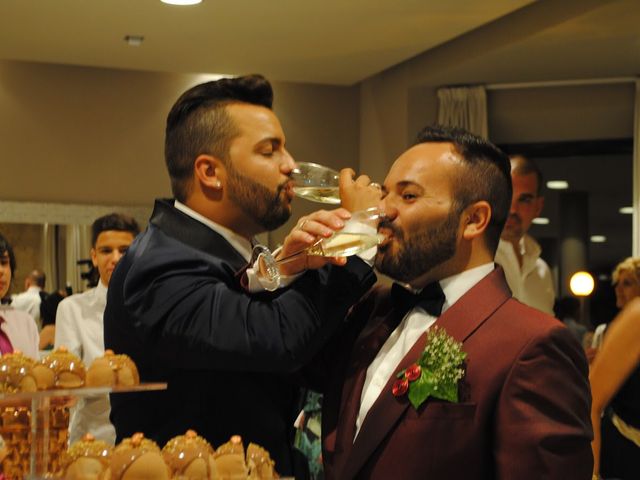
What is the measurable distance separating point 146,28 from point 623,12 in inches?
108

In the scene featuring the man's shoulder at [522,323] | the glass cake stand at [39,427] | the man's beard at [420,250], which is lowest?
the glass cake stand at [39,427]

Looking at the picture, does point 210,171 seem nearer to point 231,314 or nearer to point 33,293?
point 231,314

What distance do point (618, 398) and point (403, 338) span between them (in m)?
1.89

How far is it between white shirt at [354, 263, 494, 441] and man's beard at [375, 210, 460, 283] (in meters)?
0.07

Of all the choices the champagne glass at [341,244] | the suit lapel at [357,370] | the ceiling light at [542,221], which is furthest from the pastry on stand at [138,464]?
the ceiling light at [542,221]

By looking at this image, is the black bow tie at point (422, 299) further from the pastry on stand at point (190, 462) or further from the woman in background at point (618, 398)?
the woman in background at point (618, 398)

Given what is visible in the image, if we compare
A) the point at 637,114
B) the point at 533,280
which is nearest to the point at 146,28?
the point at 533,280

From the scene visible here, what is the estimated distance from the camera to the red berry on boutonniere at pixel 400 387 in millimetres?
1982

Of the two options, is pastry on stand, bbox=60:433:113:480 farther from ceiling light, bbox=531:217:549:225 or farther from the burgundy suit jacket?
ceiling light, bbox=531:217:549:225

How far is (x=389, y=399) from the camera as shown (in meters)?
2.01

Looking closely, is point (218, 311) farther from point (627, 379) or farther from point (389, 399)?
point (627, 379)

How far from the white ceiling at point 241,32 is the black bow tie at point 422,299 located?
11.8 ft

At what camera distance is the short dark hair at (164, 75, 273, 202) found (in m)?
2.23

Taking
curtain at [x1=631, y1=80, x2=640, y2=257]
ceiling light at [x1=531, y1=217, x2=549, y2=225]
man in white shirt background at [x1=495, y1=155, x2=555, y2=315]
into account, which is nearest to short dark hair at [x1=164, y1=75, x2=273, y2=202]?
man in white shirt background at [x1=495, y1=155, x2=555, y2=315]
